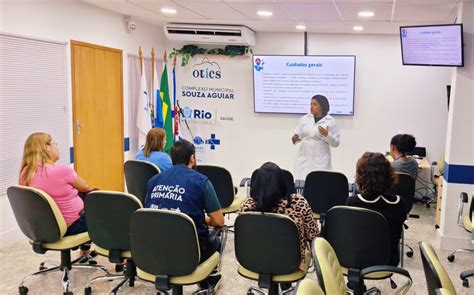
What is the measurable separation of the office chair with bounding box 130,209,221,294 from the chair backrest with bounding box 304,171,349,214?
1589 mm

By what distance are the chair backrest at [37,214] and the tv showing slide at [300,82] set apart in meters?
4.36

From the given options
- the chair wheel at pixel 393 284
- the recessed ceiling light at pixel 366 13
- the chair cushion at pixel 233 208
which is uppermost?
the recessed ceiling light at pixel 366 13

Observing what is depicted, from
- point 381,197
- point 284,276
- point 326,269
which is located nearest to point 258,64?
point 381,197

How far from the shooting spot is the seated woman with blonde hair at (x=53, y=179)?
3.10 meters

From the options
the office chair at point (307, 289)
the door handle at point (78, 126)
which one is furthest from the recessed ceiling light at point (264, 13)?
the office chair at point (307, 289)

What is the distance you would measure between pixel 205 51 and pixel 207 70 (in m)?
0.31

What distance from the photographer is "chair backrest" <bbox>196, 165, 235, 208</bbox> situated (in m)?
3.87

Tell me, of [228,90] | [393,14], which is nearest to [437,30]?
[393,14]

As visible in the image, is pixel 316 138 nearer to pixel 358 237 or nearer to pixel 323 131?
pixel 323 131

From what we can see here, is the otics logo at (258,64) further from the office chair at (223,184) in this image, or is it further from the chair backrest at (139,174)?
the chair backrest at (139,174)

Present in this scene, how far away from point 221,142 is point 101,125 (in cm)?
228

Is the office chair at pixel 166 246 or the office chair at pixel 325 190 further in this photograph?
the office chair at pixel 325 190

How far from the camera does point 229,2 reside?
14.6 feet

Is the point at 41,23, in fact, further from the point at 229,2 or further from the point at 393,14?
the point at 393,14
